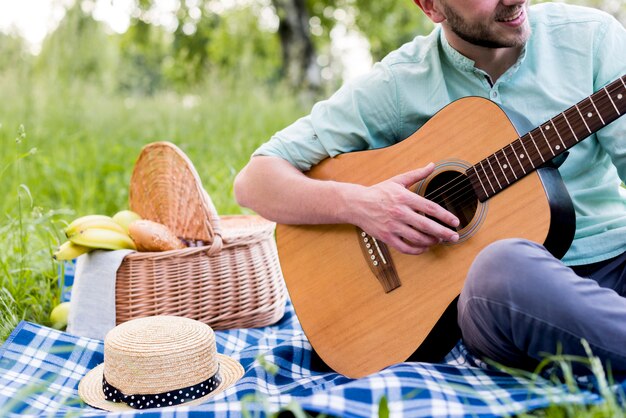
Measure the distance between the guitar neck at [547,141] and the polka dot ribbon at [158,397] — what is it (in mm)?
1006

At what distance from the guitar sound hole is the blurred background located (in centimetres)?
154

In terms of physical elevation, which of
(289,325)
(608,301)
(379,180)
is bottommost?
(289,325)

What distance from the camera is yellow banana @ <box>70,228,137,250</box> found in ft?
8.60

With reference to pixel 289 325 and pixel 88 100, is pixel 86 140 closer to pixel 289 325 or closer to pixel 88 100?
pixel 88 100

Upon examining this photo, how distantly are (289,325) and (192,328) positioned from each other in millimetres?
883

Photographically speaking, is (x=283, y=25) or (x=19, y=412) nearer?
(x=19, y=412)

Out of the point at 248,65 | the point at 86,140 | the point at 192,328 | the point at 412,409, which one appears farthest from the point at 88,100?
the point at 412,409

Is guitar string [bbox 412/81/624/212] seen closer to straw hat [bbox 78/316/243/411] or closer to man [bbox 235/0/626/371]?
man [bbox 235/0/626/371]

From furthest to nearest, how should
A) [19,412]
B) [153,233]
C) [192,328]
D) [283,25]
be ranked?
[283,25]
[153,233]
[192,328]
[19,412]

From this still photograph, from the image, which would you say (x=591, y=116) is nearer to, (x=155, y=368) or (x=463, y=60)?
(x=463, y=60)

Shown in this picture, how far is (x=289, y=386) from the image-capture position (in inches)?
82.4

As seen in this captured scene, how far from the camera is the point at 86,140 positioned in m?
5.35

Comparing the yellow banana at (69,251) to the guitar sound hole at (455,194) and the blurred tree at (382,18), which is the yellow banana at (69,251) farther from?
the blurred tree at (382,18)

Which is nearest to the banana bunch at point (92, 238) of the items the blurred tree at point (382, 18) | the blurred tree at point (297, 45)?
the blurred tree at point (297, 45)
